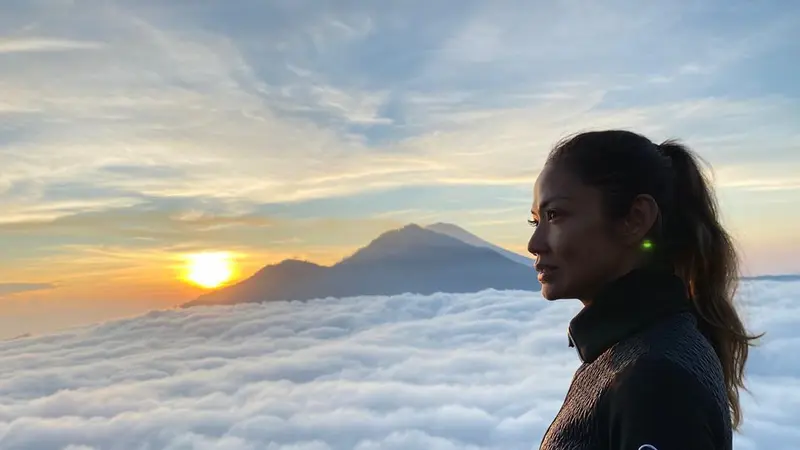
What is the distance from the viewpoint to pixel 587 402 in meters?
0.94

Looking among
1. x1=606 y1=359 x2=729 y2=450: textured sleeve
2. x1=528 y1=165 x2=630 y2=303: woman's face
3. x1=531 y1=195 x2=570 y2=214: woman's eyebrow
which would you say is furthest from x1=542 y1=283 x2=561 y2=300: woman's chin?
x1=606 y1=359 x2=729 y2=450: textured sleeve

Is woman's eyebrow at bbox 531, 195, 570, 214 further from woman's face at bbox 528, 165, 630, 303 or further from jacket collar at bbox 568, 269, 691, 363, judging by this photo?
jacket collar at bbox 568, 269, 691, 363

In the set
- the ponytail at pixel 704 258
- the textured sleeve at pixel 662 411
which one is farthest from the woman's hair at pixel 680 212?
the textured sleeve at pixel 662 411

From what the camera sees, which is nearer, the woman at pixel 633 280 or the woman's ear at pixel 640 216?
the woman at pixel 633 280

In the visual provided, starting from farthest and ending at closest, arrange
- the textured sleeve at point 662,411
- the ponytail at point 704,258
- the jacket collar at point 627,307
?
the ponytail at point 704,258, the jacket collar at point 627,307, the textured sleeve at point 662,411

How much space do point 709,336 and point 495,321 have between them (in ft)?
193

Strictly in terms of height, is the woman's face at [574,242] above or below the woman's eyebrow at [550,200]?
below

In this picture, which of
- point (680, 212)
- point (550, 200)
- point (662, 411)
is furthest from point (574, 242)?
point (662, 411)

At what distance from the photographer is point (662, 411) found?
0.79 m

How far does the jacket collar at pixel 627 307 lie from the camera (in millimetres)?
977

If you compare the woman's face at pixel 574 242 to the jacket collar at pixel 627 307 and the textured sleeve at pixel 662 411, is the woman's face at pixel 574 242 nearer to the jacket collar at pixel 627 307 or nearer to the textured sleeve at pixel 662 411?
the jacket collar at pixel 627 307

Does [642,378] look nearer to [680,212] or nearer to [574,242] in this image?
[574,242]

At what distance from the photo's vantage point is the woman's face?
1027 millimetres

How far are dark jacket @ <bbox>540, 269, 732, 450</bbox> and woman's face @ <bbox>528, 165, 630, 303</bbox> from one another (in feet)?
0.09
